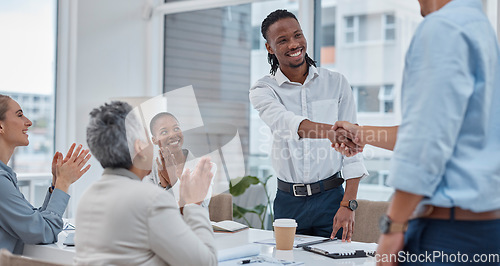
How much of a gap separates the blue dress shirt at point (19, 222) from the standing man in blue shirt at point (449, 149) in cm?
144

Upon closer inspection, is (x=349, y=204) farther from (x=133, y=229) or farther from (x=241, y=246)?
(x=133, y=229)

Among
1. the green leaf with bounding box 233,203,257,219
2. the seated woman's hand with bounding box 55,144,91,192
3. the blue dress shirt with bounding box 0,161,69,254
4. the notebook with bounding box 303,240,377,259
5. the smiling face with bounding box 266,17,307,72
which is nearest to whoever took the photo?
the notebook with bounding box 303,240,377,259

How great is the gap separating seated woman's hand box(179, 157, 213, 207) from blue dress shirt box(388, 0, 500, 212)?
59cm

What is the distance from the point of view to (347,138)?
2.17 m

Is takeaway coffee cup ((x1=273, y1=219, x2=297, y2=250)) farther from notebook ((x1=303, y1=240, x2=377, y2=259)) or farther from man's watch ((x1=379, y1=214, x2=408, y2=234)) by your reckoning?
man's watch ((x1=379, y1=214, x2=408, y2=234))

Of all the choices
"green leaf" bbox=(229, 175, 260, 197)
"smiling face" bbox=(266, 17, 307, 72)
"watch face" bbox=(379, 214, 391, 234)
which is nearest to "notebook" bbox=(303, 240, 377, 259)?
"watch face" bbox=(379, 214, 391, 234)

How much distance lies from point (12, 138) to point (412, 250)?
6.02 feet

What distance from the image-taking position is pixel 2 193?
2.03 m

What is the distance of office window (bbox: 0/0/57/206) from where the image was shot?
4.23 m

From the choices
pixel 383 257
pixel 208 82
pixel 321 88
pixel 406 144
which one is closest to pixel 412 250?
pixel 383 257

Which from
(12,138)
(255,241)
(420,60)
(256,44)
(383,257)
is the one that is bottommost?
(255,241)

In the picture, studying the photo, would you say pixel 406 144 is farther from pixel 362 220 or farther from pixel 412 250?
pixel 362 220

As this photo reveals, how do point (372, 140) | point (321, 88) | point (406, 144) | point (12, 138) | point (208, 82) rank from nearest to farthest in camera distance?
1. point (406, 144)
2. point (372, 140)
3. point (12, 138)
4. point (321, 88)
5. point (208, 82)

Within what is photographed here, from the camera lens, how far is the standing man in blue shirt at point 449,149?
104cm
